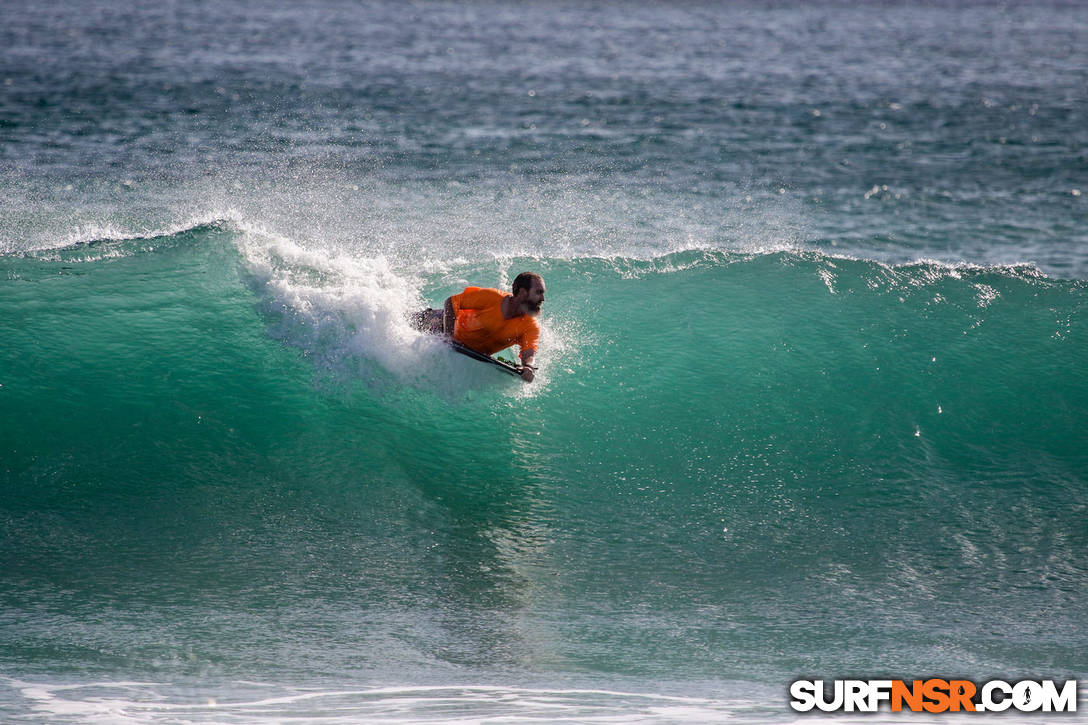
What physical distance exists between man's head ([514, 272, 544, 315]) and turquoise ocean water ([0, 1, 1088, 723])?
80cm

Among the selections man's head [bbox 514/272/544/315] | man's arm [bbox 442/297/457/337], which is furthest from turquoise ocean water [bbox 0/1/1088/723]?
man's head [bbox 514/272/544/315]

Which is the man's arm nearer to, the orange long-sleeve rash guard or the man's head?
the orange long-sleeve rash guard

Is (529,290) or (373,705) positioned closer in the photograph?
(373,705)

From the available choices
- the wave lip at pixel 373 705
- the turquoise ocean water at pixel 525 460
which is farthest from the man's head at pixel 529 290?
the wave lip at pixel 373 705

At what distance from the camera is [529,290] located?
21.5 ft

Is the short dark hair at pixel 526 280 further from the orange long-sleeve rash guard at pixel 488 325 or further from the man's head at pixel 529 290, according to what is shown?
the orange long-sleeve rash guard at pixel 488 325

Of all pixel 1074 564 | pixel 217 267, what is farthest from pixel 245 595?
pixel 1074 564

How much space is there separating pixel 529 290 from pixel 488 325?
500 mm

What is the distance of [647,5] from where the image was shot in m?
69.6

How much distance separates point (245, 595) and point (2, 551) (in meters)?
1.61

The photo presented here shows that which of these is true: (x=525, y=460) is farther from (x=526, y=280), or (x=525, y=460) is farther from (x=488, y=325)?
(x=526, y=280)

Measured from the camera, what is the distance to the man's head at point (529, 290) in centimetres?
654

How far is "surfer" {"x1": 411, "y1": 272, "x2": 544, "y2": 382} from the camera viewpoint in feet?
21.7

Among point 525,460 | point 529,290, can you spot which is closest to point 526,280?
point 529,290
